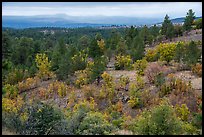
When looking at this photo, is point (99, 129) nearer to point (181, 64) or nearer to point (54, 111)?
point (54, 111)

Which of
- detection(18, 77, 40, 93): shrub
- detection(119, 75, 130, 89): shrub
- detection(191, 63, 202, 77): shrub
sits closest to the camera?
detection(119, 75, 130, 89): shrub

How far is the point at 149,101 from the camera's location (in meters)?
32.9

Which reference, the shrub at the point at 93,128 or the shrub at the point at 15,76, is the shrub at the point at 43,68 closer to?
the shrub at the point at 15,76

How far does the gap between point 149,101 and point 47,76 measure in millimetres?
20718

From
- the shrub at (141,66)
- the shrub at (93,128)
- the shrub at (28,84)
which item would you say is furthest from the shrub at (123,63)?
the shrub at (93,128)

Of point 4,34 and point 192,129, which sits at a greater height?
point 4,34

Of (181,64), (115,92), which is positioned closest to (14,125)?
(115,92)

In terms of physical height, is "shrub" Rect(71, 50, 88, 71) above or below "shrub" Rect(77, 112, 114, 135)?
below

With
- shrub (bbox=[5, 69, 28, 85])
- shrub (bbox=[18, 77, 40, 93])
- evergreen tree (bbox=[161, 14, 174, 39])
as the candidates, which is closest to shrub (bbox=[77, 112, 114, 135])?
shrub (bbox=[18, 77, 40, 93])

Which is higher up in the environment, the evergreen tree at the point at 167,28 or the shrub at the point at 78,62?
the evergreen tree at the point at 167,28

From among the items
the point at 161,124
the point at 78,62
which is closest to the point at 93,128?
the point at 161,124

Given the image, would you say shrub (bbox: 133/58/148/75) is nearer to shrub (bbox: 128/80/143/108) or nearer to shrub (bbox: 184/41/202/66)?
shrub (bbox: 184/41/202/66)

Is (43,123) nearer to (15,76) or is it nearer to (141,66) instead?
(141,66)

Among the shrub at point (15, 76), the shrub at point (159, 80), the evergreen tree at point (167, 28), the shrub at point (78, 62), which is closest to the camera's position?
the shrub at point (159, 80)
